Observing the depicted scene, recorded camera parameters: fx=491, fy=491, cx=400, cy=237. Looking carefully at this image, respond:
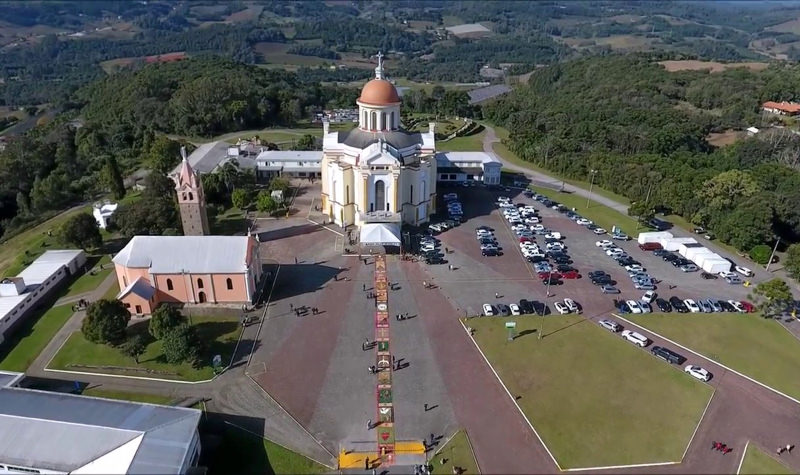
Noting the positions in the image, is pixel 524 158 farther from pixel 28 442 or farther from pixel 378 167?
A: pixel 28 442

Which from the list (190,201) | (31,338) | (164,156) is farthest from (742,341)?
(164,156)

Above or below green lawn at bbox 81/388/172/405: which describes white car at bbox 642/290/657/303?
above

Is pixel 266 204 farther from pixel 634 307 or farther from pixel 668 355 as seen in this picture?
pixel 668 355

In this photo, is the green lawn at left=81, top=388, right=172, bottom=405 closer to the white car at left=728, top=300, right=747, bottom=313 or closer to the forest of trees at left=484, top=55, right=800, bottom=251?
the white car at left=728, top=300, right=747, bottom=313

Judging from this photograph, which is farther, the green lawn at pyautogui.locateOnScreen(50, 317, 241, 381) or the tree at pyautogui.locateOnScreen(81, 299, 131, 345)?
the tree at pyautogui.locateOnScreen(81, 299, 131, 345)

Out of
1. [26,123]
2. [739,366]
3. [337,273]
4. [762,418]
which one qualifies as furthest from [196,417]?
[26,123]

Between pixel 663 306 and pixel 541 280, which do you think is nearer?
pixel 663 306

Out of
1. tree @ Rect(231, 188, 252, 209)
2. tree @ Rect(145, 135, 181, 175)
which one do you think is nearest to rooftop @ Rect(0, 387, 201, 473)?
tree @ Rect(231, 188, 252, 209)
